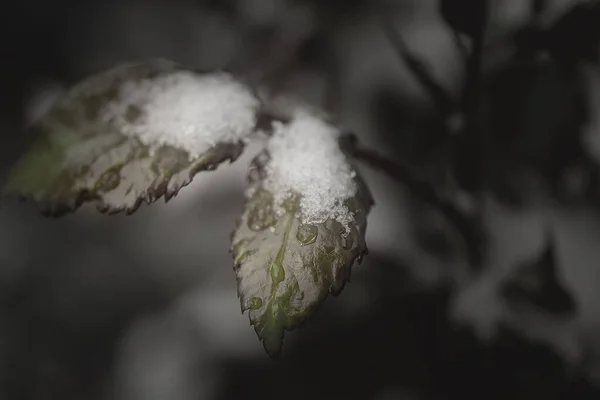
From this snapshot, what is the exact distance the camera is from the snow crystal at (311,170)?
1.13 feet

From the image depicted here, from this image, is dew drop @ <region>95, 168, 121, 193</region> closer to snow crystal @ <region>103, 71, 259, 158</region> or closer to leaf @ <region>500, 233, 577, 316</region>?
snow crystal @ <region>103, 71, 259, 158</region>

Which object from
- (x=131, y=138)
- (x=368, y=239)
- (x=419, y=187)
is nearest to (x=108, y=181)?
(x=131, y=138)

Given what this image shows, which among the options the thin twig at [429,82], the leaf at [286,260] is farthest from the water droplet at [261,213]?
the thin twig at [429,82]

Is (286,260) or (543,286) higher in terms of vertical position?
(286,260)

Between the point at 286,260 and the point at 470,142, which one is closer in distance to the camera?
the point at 286,260

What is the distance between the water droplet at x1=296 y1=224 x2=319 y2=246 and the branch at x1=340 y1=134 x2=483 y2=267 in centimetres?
8

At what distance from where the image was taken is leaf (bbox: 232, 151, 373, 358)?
0.30m

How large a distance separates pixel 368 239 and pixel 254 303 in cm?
37

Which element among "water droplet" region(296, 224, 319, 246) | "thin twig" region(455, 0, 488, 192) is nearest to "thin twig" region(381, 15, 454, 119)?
"thin twig" region(455, 0, 488, 192)

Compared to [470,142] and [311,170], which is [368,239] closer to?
[470,142]

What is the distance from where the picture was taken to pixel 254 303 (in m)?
0.31

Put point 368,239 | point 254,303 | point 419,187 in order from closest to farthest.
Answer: point 254,303 < point 419,187 < point 368,239

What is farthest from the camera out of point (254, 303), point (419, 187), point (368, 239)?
point (368, 239)

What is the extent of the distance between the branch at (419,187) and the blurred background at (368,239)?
0.15 feet
